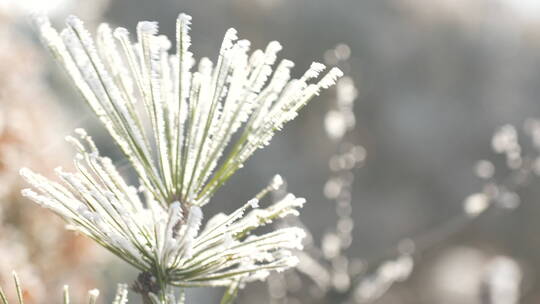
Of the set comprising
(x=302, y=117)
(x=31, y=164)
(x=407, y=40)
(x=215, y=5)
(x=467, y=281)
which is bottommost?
(x=31, y=164)

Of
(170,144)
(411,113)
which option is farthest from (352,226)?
(411,113)

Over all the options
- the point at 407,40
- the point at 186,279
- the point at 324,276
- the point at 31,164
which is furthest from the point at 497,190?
the point at 407,40

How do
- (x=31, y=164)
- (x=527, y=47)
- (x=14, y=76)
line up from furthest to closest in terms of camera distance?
1. (x=527, y=47)
2. (x=14, y=76)
3. (x=31, y=164)

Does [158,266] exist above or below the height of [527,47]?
below

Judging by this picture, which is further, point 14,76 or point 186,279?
point 14,76

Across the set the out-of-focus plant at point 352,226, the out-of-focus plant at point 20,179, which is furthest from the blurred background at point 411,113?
the out-of-focus plant at point 352,226

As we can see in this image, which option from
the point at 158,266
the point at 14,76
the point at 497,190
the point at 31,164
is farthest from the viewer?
the point at 14,76

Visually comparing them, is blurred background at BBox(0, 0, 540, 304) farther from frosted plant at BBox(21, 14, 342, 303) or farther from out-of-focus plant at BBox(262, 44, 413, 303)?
frosted plant at BBox(21, 14, 342, 303)

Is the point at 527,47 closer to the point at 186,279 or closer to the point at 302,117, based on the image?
the point at 302,117

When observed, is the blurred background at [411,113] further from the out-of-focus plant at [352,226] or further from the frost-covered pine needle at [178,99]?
the frost-covered pine needle at [178,99]
